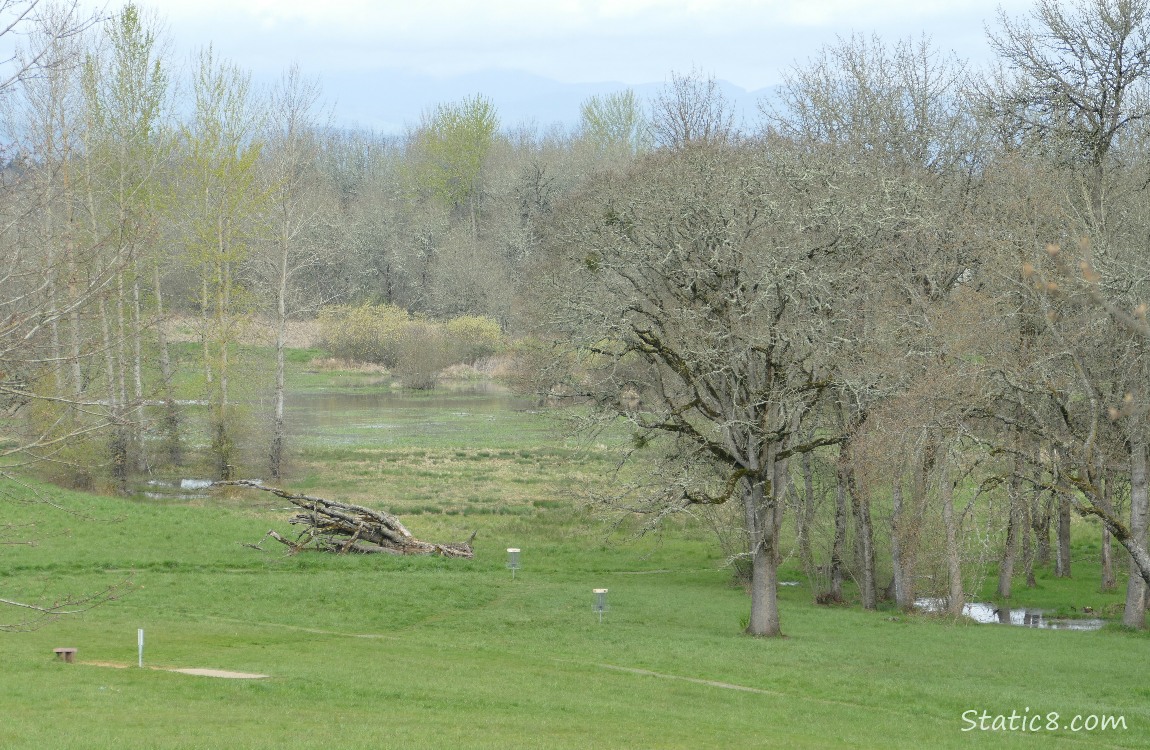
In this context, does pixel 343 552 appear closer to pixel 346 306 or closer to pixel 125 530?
pixel 125 530

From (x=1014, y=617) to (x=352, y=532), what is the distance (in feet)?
63.2

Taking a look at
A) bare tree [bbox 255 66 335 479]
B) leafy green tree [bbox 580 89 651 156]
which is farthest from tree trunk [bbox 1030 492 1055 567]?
leafy green tree [bbox 580 89 651 156]

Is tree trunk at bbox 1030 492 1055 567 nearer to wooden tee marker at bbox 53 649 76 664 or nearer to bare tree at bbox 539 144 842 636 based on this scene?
bare tree at bbox 539 144 842 636

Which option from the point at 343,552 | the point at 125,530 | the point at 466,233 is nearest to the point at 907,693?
the point at 343,552

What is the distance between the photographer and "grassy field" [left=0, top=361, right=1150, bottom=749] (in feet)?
48.4

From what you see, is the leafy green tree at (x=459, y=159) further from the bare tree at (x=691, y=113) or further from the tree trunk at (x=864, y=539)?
the tree trunk at (x=864, y=539)

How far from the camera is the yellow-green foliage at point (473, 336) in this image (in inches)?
3391

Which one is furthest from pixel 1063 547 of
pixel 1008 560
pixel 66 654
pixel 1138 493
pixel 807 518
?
pixel 66 654

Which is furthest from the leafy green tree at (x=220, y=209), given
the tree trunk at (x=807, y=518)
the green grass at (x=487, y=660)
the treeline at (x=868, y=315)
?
the tree trunk at (x=807, y=518)

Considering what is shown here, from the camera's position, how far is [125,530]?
35062 millimetres

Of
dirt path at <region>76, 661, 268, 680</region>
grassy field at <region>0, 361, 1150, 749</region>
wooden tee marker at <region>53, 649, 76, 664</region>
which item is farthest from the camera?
wooden tee marker at <region>53, 649, 76, 664</region>

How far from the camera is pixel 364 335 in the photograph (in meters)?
89.3

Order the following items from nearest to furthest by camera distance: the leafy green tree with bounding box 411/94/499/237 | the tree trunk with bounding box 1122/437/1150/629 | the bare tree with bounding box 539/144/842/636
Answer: the bare tree with bounding box 539/144/842/636, the tree trunk with bounding box 1122/437/1150/629, the leafy green tree with bounding box 411/94/499/237

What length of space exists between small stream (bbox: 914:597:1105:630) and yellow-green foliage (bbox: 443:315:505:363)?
57529 millimetres
